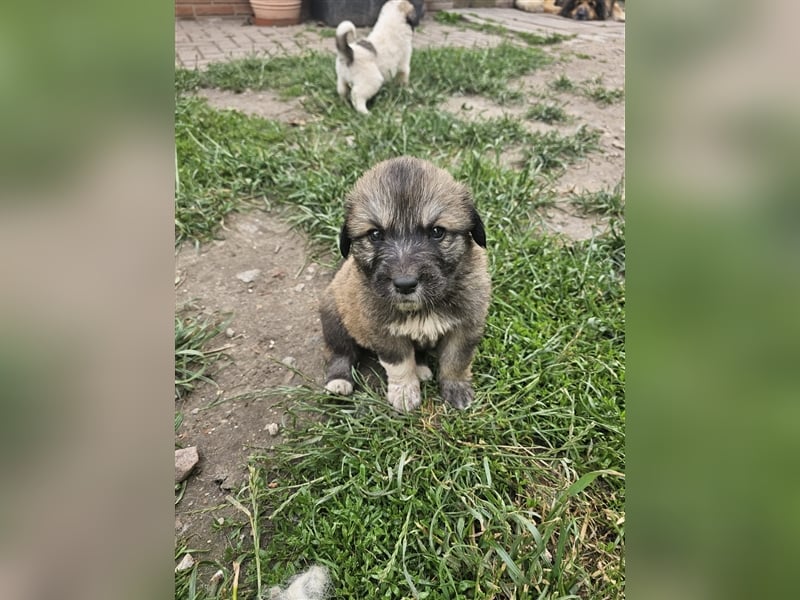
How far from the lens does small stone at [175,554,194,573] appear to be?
208 centimetres

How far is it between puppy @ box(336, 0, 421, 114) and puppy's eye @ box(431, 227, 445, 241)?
13.9 ft

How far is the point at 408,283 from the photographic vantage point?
2.25 metres

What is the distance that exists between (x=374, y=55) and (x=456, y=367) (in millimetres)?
5182

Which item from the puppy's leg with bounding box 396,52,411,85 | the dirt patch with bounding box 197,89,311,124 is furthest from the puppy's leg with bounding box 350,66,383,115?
the puppy's leg with bounding box 396,52,411,85

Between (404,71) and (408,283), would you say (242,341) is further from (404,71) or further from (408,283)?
(404,71)

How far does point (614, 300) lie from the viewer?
341 cm

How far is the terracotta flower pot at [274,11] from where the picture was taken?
10.9 m

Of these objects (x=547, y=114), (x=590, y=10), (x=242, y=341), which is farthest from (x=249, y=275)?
(x=590, y=10)

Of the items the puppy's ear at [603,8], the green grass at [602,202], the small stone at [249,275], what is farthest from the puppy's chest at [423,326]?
the puppy's ear at [603,8]

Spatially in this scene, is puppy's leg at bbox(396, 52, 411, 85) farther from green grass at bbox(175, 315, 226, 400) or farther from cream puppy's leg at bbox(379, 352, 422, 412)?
cream puppy's leg at bbox(379, 352, 422, 412)
